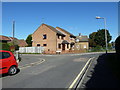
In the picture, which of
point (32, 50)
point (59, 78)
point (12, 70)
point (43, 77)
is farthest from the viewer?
point (32, 50)

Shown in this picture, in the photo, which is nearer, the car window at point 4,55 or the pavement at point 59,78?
the pavement at point 59,78

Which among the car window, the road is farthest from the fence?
the car window

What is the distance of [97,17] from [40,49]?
18442mm

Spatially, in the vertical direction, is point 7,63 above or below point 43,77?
above

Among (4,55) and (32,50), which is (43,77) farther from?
(32,50)

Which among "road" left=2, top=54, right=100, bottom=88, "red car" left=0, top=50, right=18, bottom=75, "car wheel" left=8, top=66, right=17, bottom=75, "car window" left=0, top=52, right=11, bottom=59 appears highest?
"car window" left=0, top=52, right=11, bottom=59

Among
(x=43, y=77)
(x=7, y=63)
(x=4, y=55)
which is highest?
(x=4, y=55)

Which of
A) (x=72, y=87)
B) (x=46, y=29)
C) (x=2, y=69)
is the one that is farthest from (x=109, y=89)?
(x=46, y=29)

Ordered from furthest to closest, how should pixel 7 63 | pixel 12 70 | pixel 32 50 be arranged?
pixel 32 50
pixel 12 70
pixel 7 63

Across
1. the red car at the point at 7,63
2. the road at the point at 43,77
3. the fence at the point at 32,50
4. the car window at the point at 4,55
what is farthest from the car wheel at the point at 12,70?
the fence at the point at 32,50

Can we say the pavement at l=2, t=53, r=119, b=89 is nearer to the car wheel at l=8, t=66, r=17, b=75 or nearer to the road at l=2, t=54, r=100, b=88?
the road at l=2, t=54, r=100, b=88

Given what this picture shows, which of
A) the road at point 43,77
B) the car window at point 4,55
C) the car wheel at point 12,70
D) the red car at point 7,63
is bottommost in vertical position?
the road at point 43,77

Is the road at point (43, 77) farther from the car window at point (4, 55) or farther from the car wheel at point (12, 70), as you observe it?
the car window at point (4, 55)

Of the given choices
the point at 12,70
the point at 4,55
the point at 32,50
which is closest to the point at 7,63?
the point at 4,55
